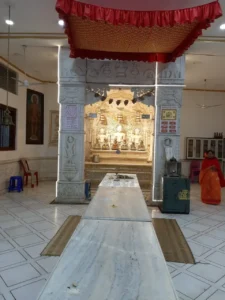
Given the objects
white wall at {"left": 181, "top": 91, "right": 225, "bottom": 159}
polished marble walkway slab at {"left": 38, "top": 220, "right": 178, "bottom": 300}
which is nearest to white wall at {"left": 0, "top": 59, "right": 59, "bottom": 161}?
white wall at {"left": 181, "top": 91, "right": 225, "bottom": 159}

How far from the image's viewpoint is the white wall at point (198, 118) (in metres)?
9.79

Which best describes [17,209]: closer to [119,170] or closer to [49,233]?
[49,233]

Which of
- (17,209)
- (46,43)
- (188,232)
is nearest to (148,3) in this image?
(46,43)

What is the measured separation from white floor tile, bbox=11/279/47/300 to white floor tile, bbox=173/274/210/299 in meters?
1.37

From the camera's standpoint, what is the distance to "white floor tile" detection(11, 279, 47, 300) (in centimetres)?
230

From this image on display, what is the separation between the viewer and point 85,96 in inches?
235

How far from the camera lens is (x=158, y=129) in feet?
19.4

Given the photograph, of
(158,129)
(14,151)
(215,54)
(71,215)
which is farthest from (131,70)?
(14,151)

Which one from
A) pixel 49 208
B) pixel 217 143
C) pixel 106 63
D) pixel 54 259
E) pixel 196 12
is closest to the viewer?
pixel 54 259

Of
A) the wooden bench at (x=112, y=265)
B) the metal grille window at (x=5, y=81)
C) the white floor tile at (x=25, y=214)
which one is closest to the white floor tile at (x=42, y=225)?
the white floor tile at (x=25, y=214)

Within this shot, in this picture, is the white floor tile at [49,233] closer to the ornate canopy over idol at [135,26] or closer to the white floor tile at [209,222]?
Result: the white floor tile at [209,222]

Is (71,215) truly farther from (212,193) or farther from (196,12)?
(196,12)

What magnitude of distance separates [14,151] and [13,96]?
1632 mm

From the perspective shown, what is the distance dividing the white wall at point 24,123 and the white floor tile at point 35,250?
4095mm
